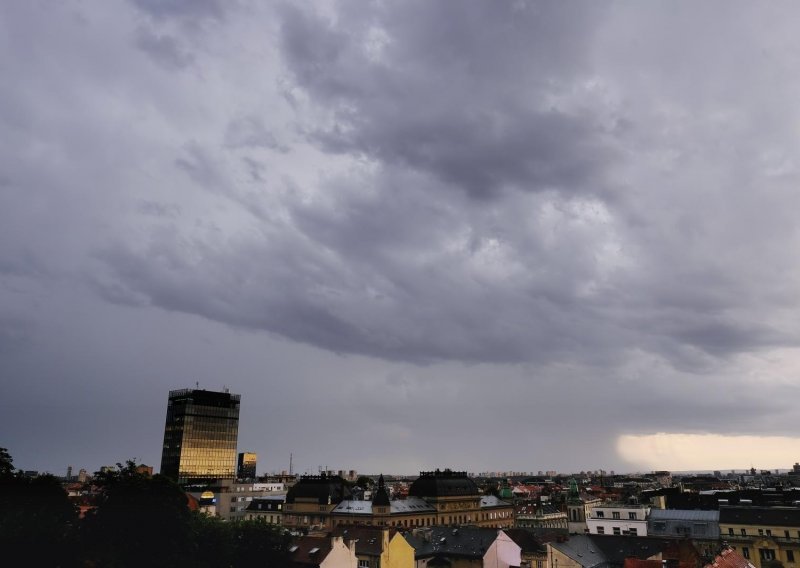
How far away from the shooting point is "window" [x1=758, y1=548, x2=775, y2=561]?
335 ft

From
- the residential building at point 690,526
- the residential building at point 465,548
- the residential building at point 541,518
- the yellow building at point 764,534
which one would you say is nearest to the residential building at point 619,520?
the residential building at point 690,526

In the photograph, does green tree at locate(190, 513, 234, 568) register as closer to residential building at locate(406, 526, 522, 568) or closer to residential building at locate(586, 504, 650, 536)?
residential building at locate(406, 526, 522, 568)

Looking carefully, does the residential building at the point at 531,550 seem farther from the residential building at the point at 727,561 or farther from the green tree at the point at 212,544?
the green tree at the point at 212,544

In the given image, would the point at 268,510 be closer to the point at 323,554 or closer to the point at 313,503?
the point at 313,503

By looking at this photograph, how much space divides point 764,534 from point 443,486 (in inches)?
3786

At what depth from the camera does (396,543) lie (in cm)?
10162

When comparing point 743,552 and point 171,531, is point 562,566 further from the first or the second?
point 171,531

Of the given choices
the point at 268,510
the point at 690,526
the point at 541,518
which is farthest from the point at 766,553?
the point at 268,510

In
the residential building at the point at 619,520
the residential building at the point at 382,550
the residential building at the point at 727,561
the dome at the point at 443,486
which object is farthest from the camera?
the dome at the point at 443,486

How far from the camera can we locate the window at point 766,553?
4016 inches

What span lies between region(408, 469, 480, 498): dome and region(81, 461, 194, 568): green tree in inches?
4729

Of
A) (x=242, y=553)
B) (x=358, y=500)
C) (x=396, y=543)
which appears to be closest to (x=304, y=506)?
(x=358, y=500)

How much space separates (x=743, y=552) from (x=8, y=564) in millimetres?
108488

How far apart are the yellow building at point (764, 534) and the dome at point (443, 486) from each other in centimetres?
8885
